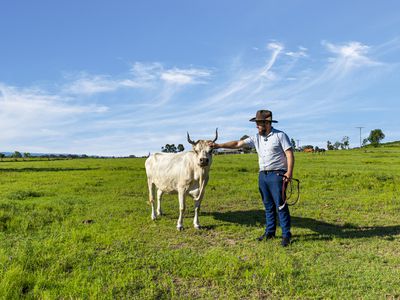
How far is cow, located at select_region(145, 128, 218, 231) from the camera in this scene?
347 inches

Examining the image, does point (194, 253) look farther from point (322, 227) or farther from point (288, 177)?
point (322, 227)

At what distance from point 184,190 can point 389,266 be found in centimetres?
499


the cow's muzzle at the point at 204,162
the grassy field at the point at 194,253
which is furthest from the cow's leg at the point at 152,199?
the cow's muzzle at the point at 204,162

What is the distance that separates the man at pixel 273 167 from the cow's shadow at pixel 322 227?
1008 mm

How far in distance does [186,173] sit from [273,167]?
99.6 inches

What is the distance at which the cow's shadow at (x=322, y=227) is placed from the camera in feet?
28.0

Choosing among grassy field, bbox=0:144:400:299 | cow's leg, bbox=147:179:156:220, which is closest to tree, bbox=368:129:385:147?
grassy field, bbox=0:144:400:299

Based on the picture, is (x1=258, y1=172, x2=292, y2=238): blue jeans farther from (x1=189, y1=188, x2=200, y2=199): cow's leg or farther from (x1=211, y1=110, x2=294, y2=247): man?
(x1=189, y1=188, x2=200, y2=199): cow's leg

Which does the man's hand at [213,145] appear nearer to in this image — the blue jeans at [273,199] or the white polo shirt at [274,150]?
the white polo shirt at [274,150]

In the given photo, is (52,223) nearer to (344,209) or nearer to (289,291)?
(289,291)

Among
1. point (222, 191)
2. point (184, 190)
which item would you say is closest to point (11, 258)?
point (184, 190)

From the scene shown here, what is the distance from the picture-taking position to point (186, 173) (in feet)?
30.7

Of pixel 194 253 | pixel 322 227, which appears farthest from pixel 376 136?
pixel 194 253

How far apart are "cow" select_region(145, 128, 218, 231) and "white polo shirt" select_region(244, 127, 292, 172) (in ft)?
4.56
